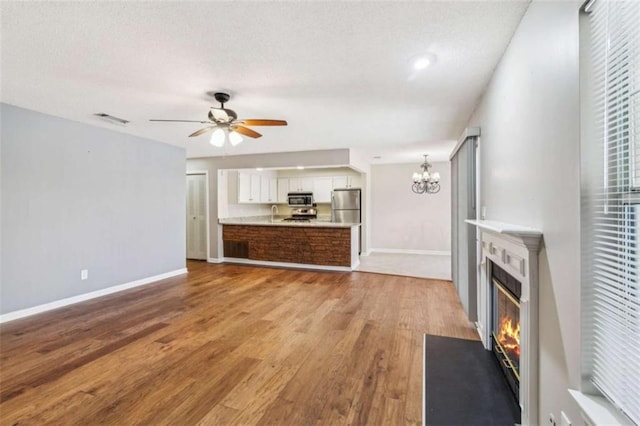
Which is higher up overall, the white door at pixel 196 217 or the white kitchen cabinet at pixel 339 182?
the white kitchen cabinet at pixel 339 182

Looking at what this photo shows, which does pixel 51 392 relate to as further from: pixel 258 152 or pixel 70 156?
pixel 258 152

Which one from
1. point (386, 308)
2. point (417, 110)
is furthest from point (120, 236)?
point (417, 110)

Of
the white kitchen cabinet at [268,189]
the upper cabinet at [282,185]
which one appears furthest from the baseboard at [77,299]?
the white kitchen cabinet at [268,189]

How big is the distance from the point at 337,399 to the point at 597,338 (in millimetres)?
1490

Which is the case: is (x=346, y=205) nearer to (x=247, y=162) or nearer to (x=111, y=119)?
(x=247, y=162)

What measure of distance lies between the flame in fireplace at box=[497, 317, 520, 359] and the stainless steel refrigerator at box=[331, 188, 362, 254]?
5291mm

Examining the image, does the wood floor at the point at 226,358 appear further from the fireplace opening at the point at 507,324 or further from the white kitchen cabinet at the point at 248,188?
the white kitchen cabinet at the point at 248,188

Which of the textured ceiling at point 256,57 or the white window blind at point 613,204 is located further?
A: the textured ceiling at point 256,57

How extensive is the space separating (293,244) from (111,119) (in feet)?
12.1

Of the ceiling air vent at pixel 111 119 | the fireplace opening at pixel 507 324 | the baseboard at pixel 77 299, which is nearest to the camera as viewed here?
the fireplace opening at pixel 507 324

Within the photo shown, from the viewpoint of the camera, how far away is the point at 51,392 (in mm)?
2041

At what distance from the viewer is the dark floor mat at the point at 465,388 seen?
5.87ft

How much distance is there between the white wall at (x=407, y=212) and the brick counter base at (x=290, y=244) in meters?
2.71

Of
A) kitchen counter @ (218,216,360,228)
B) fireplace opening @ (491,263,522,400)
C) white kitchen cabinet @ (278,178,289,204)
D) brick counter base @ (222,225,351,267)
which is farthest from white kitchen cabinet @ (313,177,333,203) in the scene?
fireplace opening @ (491,263,522,400)
